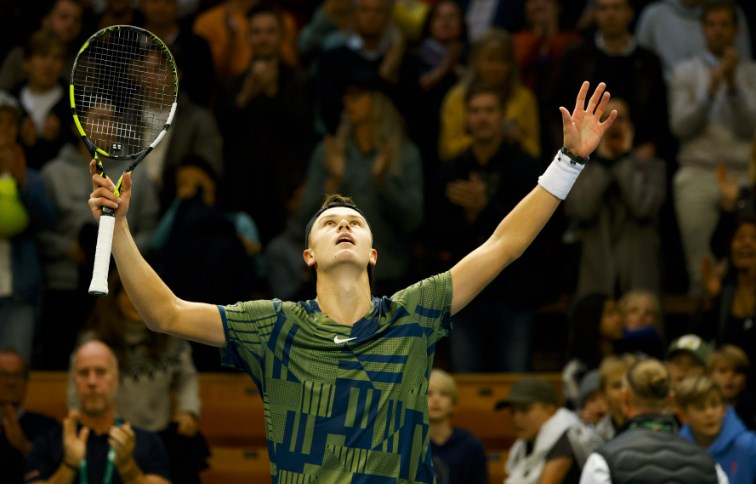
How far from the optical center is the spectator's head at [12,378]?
10.1 meters

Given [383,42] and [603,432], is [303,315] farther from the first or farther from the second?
[383,42]

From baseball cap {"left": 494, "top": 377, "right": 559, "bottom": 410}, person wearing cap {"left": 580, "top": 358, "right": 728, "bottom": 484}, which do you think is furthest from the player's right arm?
baseball cap {"left": 494, "top": 377, "right": 559, "bottom": 410}

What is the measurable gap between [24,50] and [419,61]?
3223mm

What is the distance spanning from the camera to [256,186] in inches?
486

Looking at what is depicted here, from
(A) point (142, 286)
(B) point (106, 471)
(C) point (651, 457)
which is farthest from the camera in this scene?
(B) point (106, 471)

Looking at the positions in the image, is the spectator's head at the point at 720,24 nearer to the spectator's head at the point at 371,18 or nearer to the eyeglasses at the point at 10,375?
the spectator's head at the point at 371,18

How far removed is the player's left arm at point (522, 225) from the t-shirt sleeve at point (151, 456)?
3.22 metres

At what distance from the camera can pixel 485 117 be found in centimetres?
1113

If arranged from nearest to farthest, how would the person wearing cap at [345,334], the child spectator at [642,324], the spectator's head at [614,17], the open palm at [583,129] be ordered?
the person wearing cap at [345,334]
the open palm at [583,129]
the child spectator at [642,324]
the spectator's head at [614,17]

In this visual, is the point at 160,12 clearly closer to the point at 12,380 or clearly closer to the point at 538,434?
the point at 12,380

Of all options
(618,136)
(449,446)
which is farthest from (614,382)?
(618,136)

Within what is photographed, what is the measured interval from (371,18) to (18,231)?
3.31 m

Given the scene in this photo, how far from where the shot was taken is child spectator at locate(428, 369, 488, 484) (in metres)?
9.30

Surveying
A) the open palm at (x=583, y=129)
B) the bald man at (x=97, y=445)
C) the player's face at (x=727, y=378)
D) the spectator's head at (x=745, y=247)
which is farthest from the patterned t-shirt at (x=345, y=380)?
the spectator's head at (x=745, y=247)
